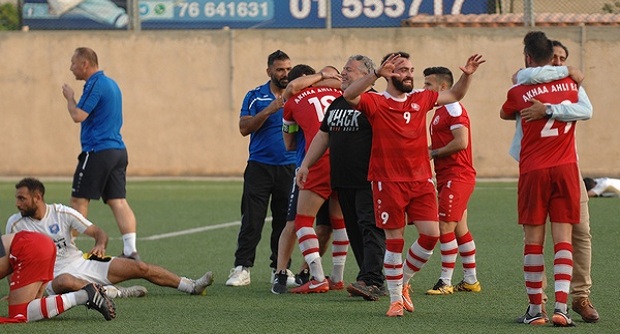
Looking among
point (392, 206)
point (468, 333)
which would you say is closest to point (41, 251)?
point (392, 206)

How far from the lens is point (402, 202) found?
907 cm

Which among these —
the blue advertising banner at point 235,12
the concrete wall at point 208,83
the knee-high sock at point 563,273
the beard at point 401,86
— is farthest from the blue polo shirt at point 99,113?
the blue advertising banner at point 235,12

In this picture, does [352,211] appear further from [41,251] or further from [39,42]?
[39,42]

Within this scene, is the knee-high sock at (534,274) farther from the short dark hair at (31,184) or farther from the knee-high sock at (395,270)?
the short dark hair at (31,184)

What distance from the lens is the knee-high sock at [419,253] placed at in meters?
9.20

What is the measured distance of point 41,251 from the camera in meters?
8.98

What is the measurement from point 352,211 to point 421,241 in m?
1.08

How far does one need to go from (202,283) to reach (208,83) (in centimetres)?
1235

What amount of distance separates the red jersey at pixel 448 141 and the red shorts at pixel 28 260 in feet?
11.2

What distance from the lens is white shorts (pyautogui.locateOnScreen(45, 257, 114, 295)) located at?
9.97 metres

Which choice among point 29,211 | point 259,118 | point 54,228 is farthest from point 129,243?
point 29,211

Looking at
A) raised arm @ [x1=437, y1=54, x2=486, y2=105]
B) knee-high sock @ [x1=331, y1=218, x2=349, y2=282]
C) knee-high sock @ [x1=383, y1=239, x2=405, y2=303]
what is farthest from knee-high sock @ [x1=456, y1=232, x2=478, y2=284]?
raised arm @ [x1=437, y1=54, x2=486, y2=105]

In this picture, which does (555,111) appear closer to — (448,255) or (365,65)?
(365,65)

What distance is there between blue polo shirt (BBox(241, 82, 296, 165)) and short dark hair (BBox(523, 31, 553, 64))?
327 centimetres
